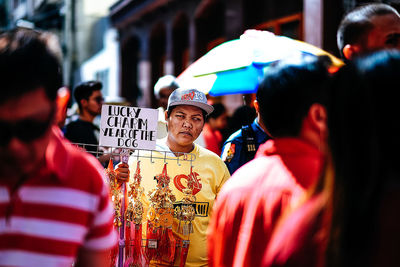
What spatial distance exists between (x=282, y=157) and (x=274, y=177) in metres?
0.09

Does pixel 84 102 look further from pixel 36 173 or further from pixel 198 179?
pixel 36 173

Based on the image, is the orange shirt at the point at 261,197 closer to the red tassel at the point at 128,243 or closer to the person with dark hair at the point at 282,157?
the person with dark hair at the point at 282,157

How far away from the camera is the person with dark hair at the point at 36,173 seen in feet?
5.05

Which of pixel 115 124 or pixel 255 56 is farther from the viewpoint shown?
pixel 255 56

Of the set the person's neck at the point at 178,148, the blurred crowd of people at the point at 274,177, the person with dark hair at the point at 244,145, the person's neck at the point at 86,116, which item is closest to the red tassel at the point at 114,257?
the person's neck at the point at 178,148

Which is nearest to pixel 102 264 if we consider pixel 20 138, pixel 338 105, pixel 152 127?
pixel 20 138

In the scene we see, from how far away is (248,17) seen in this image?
35.7ft

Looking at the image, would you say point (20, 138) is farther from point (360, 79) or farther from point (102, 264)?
point (360, 79)

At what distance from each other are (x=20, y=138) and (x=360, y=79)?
3.38ft

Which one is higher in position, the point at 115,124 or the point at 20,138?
the point at 115,124

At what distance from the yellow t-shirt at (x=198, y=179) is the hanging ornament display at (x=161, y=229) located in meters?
0.07

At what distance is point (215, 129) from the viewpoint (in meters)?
7.10

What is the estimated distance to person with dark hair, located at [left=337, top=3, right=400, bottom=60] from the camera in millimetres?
3039

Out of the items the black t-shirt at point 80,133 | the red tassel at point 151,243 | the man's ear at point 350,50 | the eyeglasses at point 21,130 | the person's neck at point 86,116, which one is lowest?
the red tassel at point 151,243
